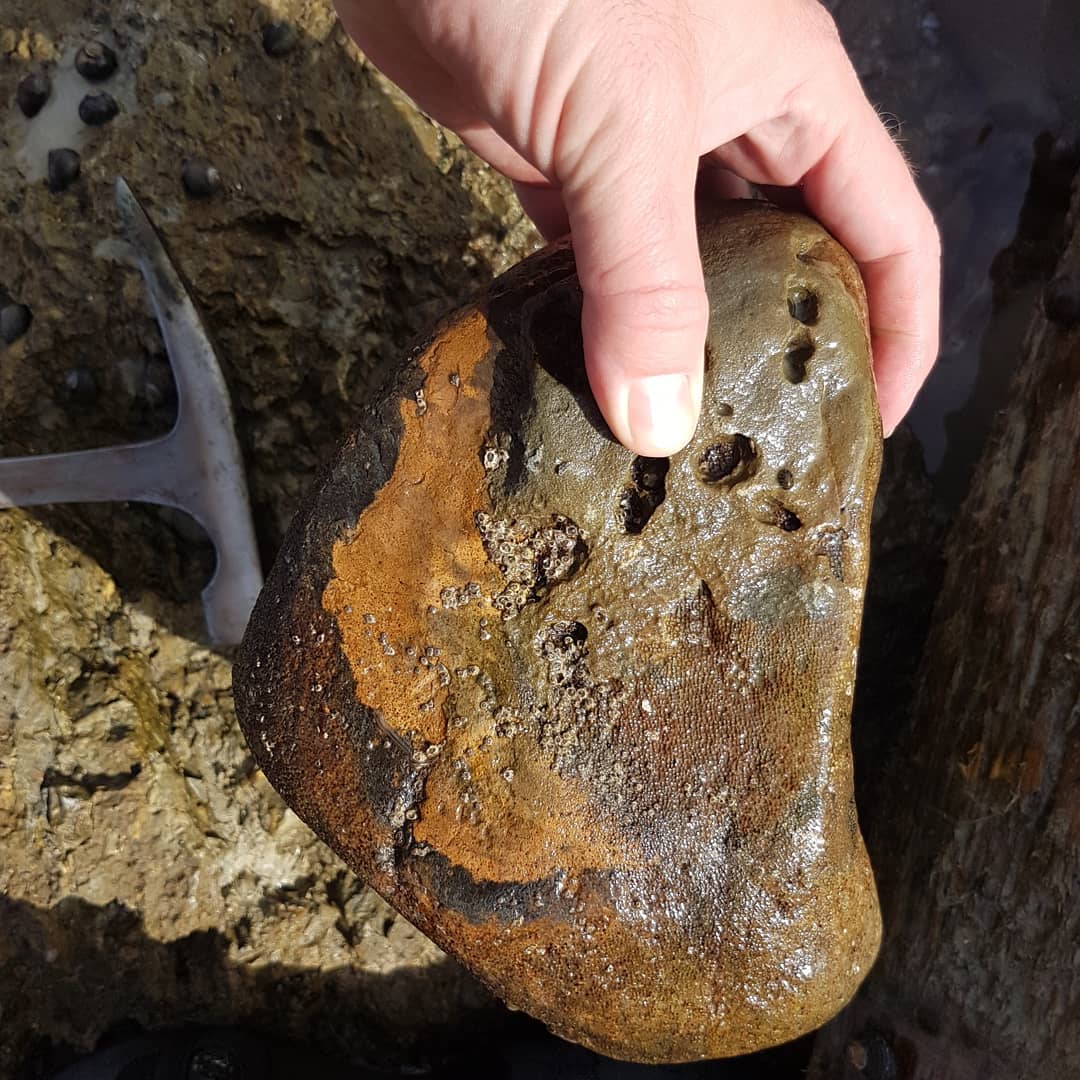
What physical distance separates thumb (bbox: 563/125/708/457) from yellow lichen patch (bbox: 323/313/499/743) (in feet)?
0.95

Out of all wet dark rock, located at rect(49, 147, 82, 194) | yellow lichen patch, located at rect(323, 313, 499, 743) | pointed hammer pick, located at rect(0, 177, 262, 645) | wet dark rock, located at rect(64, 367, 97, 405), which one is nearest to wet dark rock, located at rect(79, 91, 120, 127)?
wet dark rock, located at rect(49, 147, 82, 194)

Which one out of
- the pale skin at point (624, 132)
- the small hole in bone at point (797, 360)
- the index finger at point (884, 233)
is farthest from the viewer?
the index finger at point (884, 233)

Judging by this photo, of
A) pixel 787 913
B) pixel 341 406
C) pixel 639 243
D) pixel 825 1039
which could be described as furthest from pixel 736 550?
pixel 825 1039

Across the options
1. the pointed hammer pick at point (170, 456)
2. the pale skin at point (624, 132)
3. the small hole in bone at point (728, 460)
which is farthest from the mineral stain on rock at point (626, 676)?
the pointed hammer pick at point (170, 456)

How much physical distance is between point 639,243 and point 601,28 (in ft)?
1.19

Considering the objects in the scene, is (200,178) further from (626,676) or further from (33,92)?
(626,676)

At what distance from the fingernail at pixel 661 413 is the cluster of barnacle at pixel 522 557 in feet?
0.82

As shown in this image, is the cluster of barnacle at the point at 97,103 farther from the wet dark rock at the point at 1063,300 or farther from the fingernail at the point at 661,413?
the wet dark rock at the point at 1063,300

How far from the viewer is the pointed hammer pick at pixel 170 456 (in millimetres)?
2480

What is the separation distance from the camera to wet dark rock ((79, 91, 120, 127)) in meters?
2.60

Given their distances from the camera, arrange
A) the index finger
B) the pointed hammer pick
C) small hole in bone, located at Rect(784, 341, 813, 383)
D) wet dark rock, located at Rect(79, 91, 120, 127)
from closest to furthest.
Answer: small hole in bone, located at Rect(784, 341, 813, 383) < the index finger < the pointed hammer pick < wet dark rock, located at Rect(79, 91, 120, 127)

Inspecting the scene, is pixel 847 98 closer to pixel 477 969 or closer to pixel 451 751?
pixel 451 751

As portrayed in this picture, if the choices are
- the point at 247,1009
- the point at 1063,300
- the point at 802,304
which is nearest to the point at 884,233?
the point at 802,304

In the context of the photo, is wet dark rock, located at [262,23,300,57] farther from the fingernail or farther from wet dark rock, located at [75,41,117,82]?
the fingernail
